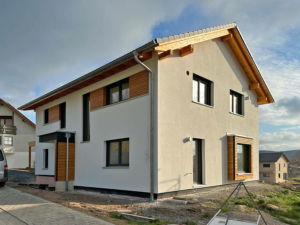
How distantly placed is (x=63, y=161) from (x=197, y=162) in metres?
6.19

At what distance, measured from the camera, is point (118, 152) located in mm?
11070

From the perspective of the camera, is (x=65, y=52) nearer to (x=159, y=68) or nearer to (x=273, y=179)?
(x=159, y=68)

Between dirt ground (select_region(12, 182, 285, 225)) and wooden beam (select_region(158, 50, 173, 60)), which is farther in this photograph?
wooden beam (select_region(158, 50, 173, 60))

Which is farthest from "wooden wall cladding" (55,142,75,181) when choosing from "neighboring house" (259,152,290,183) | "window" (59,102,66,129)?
"neighboring house" (259,152,290,183)

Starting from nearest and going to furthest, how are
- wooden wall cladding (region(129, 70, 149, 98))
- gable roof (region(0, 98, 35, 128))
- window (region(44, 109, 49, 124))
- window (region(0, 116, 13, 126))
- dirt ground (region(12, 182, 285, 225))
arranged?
dirt ground (region(12, 182, 285, 225)) → wooden wall cladding (region(129, 70, 149, 98)) → window (region(44, 109, 49, 124)) → gable roof (region(0, 98, 35, 128)) → window (region(0, 116, 13, 126))

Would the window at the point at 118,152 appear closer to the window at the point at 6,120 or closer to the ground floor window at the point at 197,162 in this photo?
the ground floor window at the point at 197,162

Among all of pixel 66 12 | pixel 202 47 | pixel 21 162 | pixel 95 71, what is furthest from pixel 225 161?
pixel 21 162

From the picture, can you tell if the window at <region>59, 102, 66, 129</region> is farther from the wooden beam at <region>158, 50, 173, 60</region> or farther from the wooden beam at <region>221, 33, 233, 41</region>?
the wooden beam at <region>221, 33, 233, 41</region>

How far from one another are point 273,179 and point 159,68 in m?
45.9

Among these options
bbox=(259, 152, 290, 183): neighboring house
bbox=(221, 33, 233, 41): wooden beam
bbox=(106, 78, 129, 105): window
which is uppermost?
bbox=(221, 33, 233, 41): wooden beam

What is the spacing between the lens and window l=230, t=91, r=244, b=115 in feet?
46.4

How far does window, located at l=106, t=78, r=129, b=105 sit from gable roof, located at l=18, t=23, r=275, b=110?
48cm

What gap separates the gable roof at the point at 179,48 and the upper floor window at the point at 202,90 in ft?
5.53

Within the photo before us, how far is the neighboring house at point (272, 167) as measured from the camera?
48.1 m
